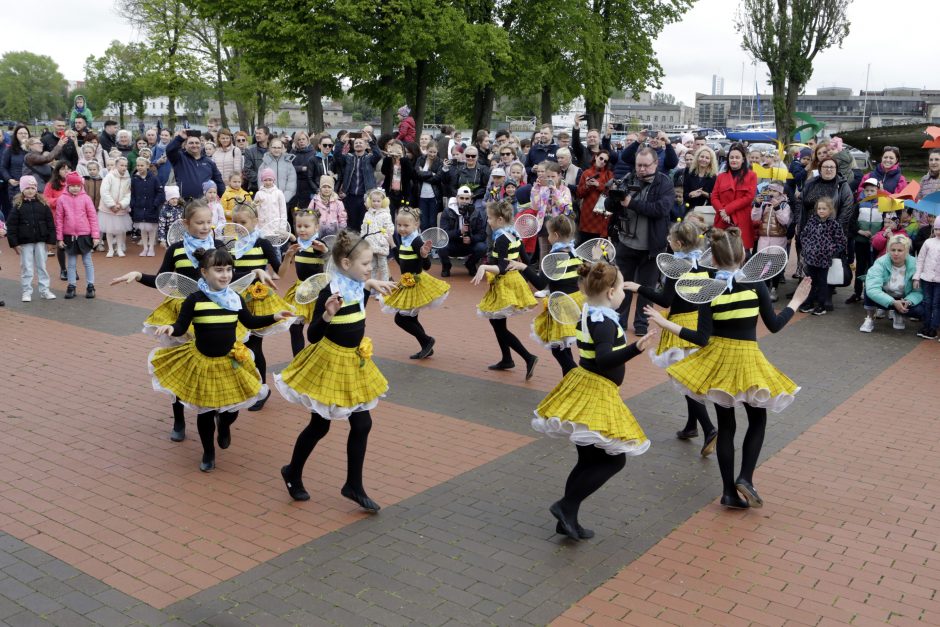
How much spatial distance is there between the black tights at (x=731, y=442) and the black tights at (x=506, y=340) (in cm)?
327

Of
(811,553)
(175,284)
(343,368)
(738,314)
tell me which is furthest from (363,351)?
(811,553)

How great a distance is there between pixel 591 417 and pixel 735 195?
8.15m

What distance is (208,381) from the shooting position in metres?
6.41

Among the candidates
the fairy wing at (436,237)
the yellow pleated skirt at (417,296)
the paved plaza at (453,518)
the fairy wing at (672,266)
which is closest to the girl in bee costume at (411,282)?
the yellow pleated skirt at (417,296)

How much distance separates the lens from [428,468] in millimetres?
6719

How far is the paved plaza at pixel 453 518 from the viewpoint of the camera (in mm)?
4789

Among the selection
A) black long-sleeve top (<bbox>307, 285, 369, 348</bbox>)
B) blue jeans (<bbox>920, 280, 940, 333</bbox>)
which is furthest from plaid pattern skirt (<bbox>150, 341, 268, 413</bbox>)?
blue jeans (<bbox>920, 280, 940, 333</bbox>)

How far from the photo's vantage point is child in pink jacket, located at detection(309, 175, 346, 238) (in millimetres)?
12945

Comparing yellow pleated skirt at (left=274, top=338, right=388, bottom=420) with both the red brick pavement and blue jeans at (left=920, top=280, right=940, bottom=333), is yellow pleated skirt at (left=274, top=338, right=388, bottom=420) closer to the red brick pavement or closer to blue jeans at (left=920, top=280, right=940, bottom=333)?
the red brick pavement

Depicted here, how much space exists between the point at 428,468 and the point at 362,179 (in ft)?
31.9

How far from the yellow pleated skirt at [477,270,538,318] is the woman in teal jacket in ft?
16.7

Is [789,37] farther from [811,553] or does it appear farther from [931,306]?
[811,553]

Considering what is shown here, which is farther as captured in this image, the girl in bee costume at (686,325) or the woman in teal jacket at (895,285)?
the woman in teal jacket at (895,285)

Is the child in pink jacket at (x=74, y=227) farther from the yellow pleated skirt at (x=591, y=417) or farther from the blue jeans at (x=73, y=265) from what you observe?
the yellow pleated skirt at (x=591, y=417)
